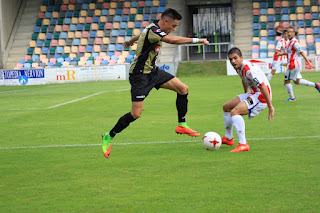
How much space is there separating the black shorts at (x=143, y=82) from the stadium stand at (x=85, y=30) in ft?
92.3

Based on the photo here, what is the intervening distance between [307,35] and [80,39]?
16.4 m

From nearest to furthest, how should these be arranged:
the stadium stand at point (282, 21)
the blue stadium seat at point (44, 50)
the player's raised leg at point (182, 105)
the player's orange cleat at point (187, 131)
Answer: the player's raised leg at point (182, 105), the player's orange cleat at point (187, 131), the stadium stand at point (282, 21), the blue stadium seat at point (44, 50)

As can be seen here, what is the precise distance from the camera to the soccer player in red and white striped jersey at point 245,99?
7603 millimetres

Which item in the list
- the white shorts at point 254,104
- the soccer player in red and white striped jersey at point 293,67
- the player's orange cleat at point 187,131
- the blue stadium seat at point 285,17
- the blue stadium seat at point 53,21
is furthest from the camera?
the blue stadium seat at point 53,21

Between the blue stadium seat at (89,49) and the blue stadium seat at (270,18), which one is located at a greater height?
the blue stadium seat at (270,18)

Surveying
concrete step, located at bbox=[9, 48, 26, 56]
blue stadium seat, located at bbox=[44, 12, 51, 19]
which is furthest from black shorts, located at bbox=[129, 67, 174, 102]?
blue stadium seat, located at bbox=[44, 12, 51, 19]

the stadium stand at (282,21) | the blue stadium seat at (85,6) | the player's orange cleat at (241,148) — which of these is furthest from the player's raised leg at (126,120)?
the blue stadium seat at (85,6)

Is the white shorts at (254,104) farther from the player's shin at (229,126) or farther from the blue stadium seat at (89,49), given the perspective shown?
the blue stadium seat at (89,49)

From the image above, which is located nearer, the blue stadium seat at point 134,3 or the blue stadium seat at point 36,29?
the blue stadium seat at point 36,29

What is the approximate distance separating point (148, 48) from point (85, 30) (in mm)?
32841

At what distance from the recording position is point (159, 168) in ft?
22.3

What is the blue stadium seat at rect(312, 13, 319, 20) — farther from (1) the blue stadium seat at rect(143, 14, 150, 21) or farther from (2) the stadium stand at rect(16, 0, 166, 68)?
(1) the blue stadium seat at rect(143, 14, 150, 21)

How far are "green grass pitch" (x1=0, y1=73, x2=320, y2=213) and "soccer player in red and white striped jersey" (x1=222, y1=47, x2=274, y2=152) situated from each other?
1.07 feet

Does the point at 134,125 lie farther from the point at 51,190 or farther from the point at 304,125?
the point at 51,190
